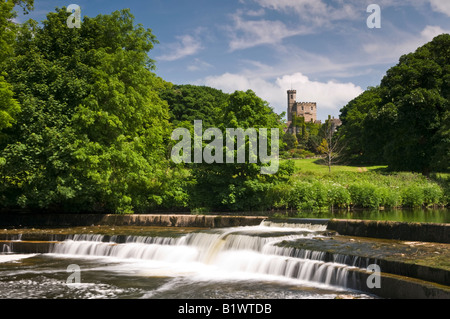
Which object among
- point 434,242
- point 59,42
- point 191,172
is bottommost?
point 434,242

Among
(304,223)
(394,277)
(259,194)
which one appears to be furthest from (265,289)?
(259,194)

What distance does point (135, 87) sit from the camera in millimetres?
22406

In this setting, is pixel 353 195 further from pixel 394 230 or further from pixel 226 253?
pixel 226 253

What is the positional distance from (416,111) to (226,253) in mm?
29886

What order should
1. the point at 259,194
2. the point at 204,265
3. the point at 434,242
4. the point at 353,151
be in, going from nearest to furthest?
the point at 434,242
the point at 204,265
the point at 259,194
the point at 353,151

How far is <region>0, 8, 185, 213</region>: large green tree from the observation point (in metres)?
18.4

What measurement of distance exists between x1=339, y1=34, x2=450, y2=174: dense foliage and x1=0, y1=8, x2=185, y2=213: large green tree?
24826mm

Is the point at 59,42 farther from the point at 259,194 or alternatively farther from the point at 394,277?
the point at 394,277

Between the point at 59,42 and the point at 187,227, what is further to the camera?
the point at 59,42

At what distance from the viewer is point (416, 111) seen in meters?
36.7

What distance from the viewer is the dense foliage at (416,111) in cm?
3600

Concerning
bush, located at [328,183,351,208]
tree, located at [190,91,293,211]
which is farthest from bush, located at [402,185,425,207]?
tree, located at [190,91,293,211]

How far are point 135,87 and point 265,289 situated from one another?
15.5m

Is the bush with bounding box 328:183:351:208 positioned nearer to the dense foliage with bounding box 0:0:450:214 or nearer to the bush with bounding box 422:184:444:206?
the dense foliage with bounding box 0:0:450:214
